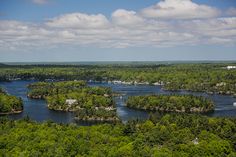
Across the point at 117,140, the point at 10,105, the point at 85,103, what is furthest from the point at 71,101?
the point at 117,140

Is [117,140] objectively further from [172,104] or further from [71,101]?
[71,101]

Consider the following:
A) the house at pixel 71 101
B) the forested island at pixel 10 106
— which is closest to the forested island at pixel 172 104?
the house at pixel 71 101

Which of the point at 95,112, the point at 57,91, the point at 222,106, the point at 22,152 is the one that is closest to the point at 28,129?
the point at 22,152

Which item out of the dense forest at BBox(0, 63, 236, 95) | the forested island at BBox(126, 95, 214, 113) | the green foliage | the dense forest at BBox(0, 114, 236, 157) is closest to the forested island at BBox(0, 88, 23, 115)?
the green foliage

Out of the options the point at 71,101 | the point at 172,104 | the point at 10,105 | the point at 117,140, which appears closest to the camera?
the point at 117,140

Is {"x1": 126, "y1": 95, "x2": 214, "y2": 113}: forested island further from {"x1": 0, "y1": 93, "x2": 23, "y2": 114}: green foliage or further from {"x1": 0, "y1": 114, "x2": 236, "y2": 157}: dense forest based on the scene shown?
{"x1": 0, "y1": 114, "x2": 236, "y2": 157}: dense forest

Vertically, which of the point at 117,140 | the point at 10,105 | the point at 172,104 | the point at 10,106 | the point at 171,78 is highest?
the point at 117,140
